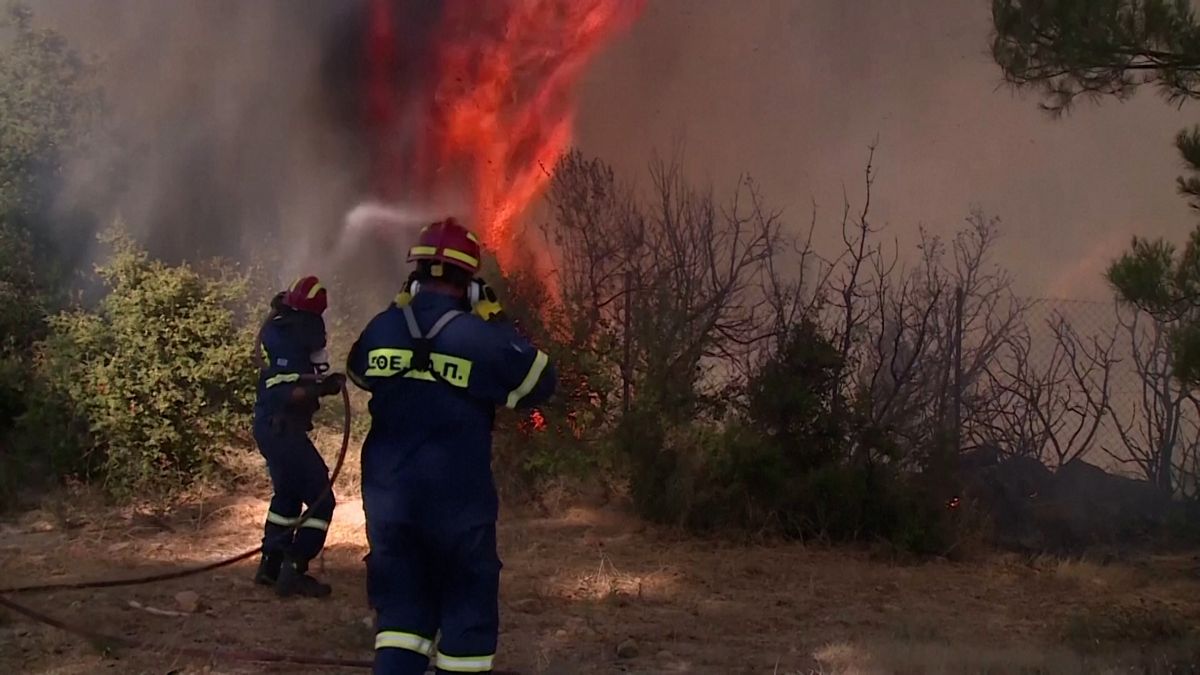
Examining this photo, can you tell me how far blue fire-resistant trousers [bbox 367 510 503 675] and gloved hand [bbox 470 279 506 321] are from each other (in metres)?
0.70

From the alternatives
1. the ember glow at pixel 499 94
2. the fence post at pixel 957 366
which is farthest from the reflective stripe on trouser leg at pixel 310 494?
the ember glow at pixel 499 94

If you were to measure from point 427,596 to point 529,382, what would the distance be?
0.81 m

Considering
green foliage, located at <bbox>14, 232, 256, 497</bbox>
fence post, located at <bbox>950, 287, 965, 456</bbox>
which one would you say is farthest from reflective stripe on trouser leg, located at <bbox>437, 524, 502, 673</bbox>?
fence post, located at <bbox>950, 287, 965, 456</bbox>

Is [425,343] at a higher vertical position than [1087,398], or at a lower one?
lower

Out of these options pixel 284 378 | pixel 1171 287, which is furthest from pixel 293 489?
pixel 1171 287

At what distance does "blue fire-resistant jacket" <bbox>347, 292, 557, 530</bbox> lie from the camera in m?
3.55

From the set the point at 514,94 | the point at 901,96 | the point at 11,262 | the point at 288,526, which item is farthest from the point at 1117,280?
the point at 11,262

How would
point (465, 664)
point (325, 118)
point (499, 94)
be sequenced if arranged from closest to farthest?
point (465, 664), point (499, 94), point (325, 118)

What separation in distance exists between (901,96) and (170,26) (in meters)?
7.53

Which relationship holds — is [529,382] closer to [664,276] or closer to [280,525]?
[280,525]

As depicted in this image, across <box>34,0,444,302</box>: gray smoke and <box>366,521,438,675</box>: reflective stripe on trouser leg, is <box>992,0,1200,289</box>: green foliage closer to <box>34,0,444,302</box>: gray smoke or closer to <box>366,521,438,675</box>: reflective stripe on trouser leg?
<box>366,521,438,675</box>: reflective stripe on trouser leg

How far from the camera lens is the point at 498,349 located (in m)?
3.54

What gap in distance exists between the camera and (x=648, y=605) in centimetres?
618

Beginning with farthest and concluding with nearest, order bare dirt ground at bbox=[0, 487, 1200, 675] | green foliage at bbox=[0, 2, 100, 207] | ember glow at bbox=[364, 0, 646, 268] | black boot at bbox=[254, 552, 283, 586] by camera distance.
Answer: ember glow at bbox=[364, 0, 646, 268] < green foliage at bbox=[0, 2, 100, 207] < black boot at bbox=[254, 552, 283, 586] < bare dirt ground at bbox=[0, 487, 1200, 675]
